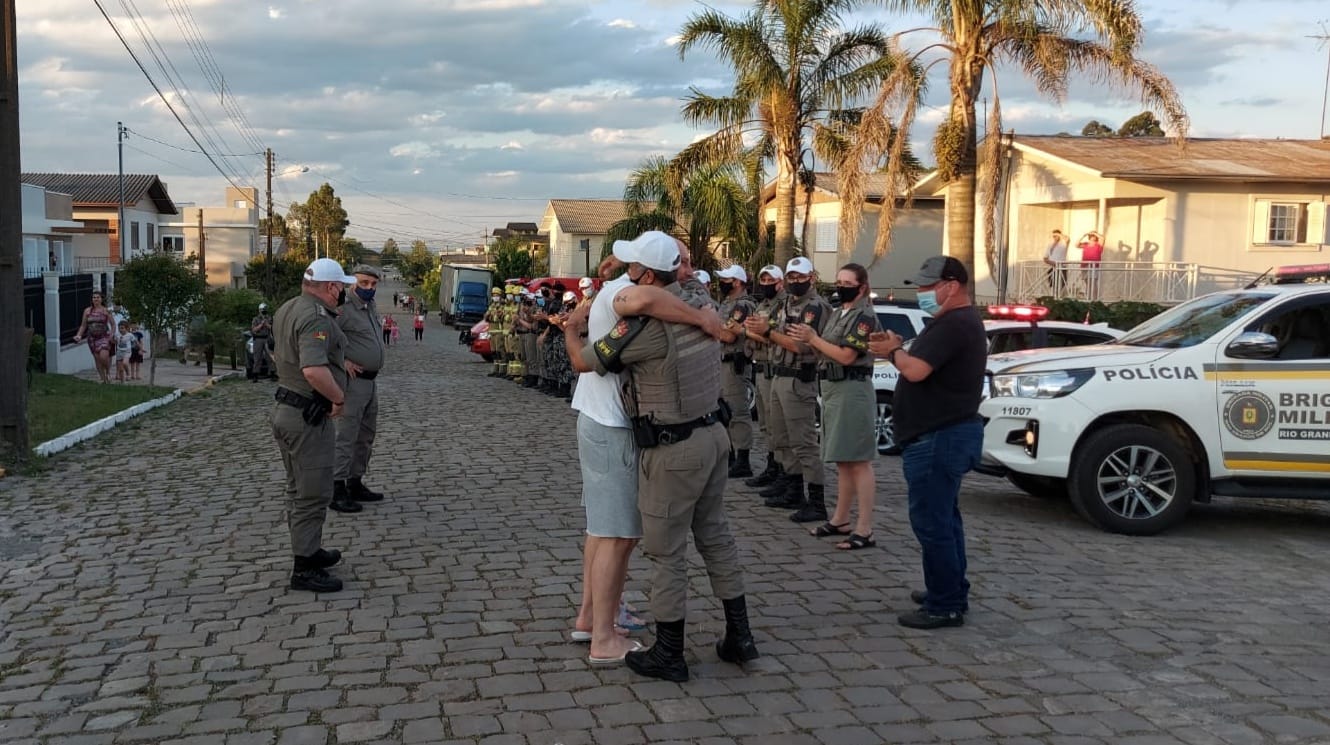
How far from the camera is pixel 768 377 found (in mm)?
8641

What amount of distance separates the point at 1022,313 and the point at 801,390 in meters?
4.36

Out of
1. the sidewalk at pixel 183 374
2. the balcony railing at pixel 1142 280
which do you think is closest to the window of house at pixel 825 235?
the balcony railing at pixel 1142 280

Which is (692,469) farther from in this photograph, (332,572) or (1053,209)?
(1053,209)

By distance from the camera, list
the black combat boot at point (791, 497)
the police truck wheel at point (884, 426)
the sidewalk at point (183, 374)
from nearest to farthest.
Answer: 1. the black combat boot at point (791, 497)
2. the police truck wheel at point (884, 426)
3. the sidewalk at point (183, 374)

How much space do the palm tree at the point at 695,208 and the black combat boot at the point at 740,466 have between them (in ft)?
53.0

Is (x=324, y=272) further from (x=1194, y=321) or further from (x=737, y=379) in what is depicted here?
(x=1194, y=321)

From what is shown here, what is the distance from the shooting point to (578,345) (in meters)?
5.16

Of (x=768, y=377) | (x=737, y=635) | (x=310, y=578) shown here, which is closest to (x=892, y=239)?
(x=768, y=377)

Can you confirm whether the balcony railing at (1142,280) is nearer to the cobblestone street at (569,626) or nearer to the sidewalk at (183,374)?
the cobblestone street at (569,626)

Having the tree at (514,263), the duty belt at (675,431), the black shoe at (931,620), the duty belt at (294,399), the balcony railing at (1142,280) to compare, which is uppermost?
the tree at (514,263)

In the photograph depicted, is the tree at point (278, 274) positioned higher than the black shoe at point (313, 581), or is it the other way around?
the tree at point (278, 274)

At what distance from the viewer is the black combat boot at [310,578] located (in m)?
6.23

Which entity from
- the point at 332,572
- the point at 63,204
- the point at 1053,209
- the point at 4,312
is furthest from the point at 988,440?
the point at 63,204

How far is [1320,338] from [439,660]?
643 cm
